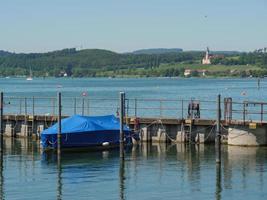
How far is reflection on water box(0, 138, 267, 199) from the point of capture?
40312 mm

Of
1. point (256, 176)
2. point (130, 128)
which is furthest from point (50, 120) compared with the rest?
point (256, 176)

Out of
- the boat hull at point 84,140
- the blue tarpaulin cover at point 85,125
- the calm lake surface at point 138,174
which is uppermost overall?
the blue tarpaulin cover at point 85,125

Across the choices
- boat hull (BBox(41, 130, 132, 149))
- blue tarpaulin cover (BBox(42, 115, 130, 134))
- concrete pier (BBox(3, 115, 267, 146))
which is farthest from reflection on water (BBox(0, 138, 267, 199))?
blue tarpaulin cover (BBox(42, 115, 130, 134))

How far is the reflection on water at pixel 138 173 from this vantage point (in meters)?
40.3

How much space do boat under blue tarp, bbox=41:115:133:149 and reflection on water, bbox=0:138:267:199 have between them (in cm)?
83

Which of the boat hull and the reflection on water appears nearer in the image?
the reflection on water

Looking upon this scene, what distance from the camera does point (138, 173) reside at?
46.2 metres

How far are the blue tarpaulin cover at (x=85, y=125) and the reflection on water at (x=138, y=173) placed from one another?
1631 mm

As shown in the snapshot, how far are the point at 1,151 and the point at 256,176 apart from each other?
19483 mm

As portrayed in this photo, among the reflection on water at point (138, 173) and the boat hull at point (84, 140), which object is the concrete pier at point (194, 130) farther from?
the boat hull at point (84, 140)

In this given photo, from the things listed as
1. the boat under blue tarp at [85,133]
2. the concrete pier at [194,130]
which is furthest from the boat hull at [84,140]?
the concrete pier at [194,130]

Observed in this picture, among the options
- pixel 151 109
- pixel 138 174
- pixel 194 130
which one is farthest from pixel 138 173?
pixel 151 109

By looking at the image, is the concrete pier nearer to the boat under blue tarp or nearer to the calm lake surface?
the calm lake surface

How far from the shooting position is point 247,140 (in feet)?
179
